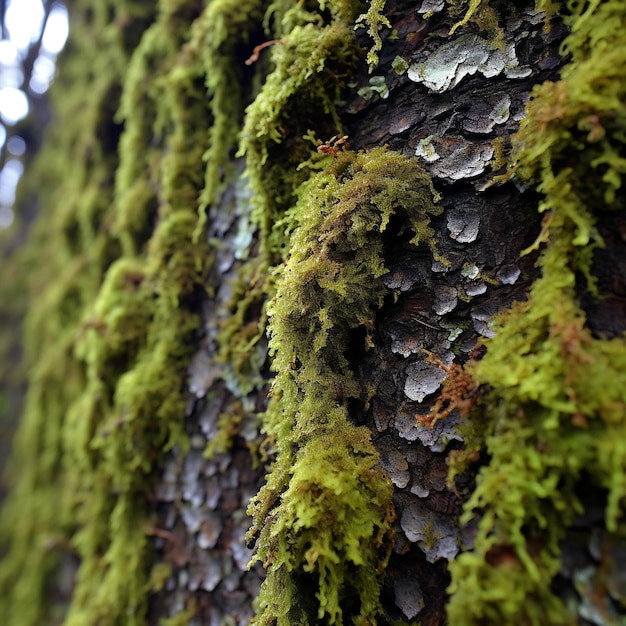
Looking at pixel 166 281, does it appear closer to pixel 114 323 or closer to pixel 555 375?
pixel 114 323

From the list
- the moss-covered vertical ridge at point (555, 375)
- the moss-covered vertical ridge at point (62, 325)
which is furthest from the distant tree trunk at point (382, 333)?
the moss-covered vertical ridge at point (62, 325)

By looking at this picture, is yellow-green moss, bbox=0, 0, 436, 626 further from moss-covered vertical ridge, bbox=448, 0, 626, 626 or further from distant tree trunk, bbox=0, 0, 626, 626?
moss-covered vertical ridge, bbox=448, 0, 626, 626

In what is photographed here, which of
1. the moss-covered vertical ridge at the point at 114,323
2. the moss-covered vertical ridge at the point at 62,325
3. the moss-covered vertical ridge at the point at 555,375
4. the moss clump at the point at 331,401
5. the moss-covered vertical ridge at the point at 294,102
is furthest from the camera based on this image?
the moss-covered vertical ridge at the point at 62,325

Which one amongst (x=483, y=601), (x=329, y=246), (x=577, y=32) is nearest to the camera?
(x=483, y=601)

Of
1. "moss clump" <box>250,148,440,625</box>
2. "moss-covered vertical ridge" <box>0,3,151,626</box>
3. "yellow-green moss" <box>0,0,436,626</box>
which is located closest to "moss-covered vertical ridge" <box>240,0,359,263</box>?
"yellow-green moss" <box>0,0,436,626</box>

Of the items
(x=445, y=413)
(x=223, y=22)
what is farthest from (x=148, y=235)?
(x=445, y=413)

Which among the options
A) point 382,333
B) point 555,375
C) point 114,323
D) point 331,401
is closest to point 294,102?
point 382,333

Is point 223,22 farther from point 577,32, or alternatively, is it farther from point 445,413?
point 445,413

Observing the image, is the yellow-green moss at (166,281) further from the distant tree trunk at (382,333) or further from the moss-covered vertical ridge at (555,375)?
the moss-covered vertical ridge at (555,375)
